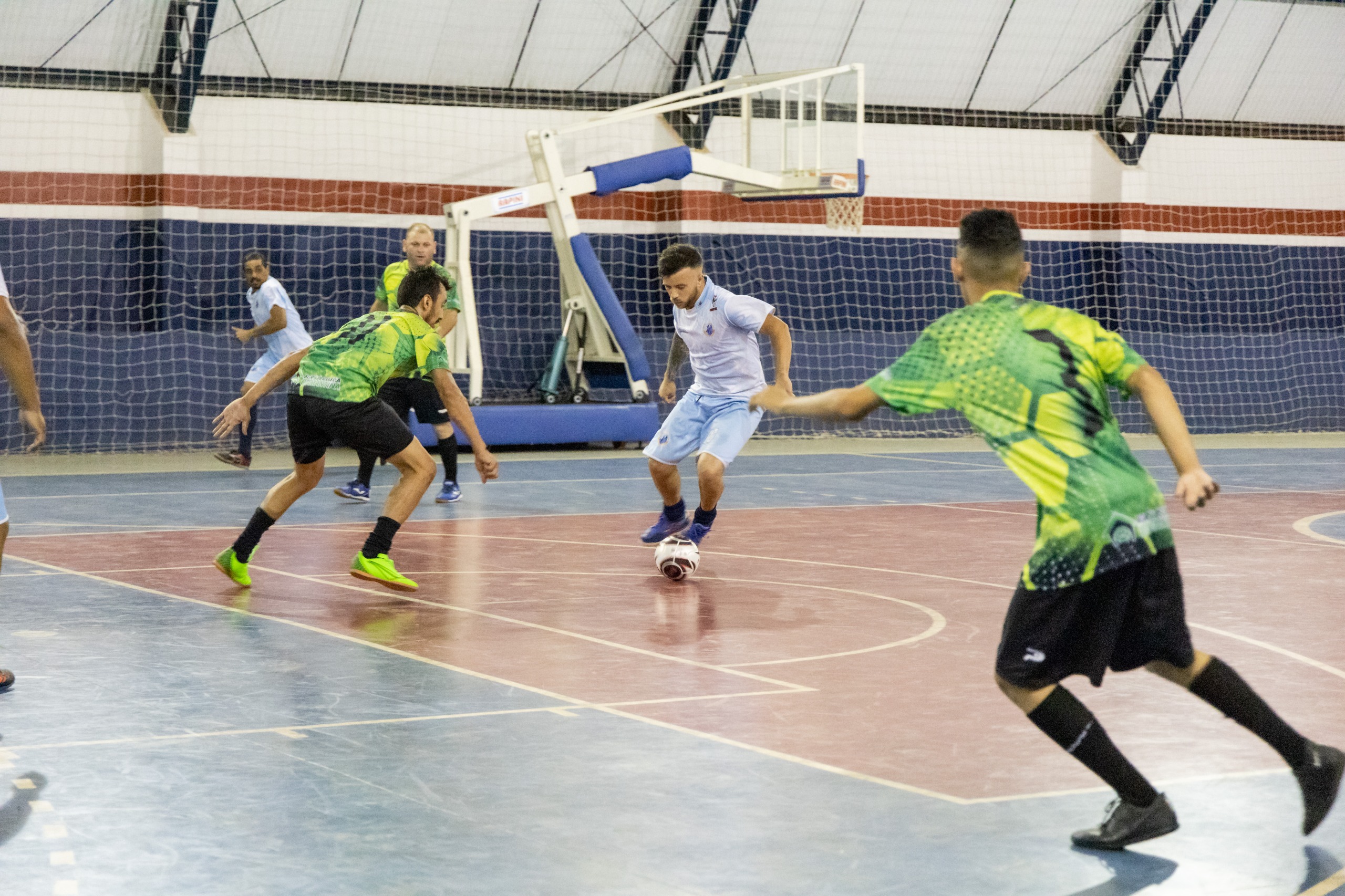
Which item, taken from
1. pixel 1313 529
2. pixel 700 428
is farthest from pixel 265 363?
pixel 1313 529

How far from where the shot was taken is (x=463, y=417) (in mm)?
8727

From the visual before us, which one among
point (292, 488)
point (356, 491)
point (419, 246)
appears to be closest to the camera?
point (292, 488)

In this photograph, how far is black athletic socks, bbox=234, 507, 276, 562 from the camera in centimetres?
831

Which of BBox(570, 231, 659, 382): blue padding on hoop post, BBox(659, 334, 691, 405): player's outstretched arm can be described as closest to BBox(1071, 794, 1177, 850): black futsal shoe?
BBox(659, 334, 691, 405): player's outstretched arm

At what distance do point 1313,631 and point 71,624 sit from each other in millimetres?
5585

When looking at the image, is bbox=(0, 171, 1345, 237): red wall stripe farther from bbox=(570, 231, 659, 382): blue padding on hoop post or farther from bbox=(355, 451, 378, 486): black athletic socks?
bbox=(355, 451, 378, 486): black athletic socks

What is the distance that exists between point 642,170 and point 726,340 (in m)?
8.50

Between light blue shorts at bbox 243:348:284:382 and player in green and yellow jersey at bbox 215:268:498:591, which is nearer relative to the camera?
player in green and yellow jersey at bbox 215:268:498:591

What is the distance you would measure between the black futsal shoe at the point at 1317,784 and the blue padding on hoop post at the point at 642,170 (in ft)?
45.0

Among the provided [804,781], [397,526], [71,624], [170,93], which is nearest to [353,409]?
[397,526]

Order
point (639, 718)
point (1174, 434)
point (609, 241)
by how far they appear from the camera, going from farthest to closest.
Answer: point (609, 241), point (639, 718), point (1174, 434)

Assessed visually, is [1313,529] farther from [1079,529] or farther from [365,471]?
[1079,529]

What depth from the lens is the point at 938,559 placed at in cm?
955

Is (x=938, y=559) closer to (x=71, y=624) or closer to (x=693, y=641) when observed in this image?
(x=693, y=641)
